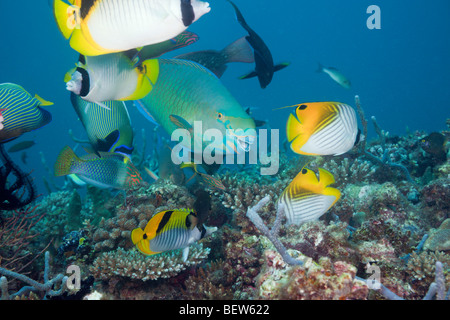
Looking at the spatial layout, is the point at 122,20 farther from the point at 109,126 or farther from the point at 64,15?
the point at 109,126

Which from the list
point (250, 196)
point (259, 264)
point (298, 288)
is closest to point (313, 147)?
point (298, 288)

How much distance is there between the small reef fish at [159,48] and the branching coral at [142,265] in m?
2.09

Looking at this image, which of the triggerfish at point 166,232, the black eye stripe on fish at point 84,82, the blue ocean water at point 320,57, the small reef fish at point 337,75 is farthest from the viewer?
the blue ocean water at point 320,57

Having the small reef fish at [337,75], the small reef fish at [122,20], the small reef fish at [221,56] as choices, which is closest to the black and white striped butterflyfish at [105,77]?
the small reef fish at [122,20]

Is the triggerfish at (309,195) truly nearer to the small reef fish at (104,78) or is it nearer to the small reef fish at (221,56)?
the small reef fish at (221,56)

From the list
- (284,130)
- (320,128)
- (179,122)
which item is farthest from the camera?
(284,130)

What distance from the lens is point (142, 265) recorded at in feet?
8.48

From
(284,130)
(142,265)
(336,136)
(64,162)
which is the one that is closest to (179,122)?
(336,136)

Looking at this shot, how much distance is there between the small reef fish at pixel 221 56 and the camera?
2.14m

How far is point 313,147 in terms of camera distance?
2.04 m

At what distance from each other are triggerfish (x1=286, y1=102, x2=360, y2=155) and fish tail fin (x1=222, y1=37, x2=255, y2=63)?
2.62 feet

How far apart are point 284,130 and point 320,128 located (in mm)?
7885

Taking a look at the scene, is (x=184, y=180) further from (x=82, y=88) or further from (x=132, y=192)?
(x=82, y=88)

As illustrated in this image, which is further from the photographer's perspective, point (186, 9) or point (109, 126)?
point (109, 126)
